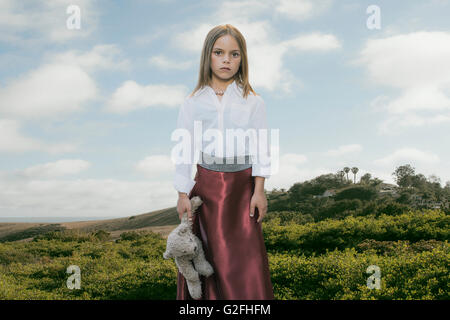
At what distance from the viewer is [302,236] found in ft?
28.5

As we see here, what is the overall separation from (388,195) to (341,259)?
7.09 m

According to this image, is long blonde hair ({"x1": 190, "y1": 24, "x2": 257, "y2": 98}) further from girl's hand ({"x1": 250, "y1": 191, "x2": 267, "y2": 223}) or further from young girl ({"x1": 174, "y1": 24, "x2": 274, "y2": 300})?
girl's hand ({"x1": 250, "y1": 191, "x2": 267, "y2": 223})

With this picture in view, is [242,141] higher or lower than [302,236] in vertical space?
higher

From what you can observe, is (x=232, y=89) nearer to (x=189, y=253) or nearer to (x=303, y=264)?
(x=189, y=253)

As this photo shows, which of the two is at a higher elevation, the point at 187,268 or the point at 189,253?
the point at 189,253

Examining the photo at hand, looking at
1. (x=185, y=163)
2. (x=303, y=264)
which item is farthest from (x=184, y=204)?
(x=303, y=264)

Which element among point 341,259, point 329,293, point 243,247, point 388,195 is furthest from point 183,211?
point 388,195

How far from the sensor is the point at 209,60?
324 centimetres

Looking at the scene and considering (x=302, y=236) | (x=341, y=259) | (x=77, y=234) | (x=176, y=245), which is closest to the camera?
(x=176, y=245)

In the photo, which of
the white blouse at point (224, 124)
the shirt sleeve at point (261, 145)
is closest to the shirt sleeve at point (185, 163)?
the white blouse at point (224, 124)

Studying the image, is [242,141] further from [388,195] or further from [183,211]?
[388,195]

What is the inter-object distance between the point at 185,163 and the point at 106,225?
1344cm

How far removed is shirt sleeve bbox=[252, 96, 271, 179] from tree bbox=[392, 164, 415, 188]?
1289cm
